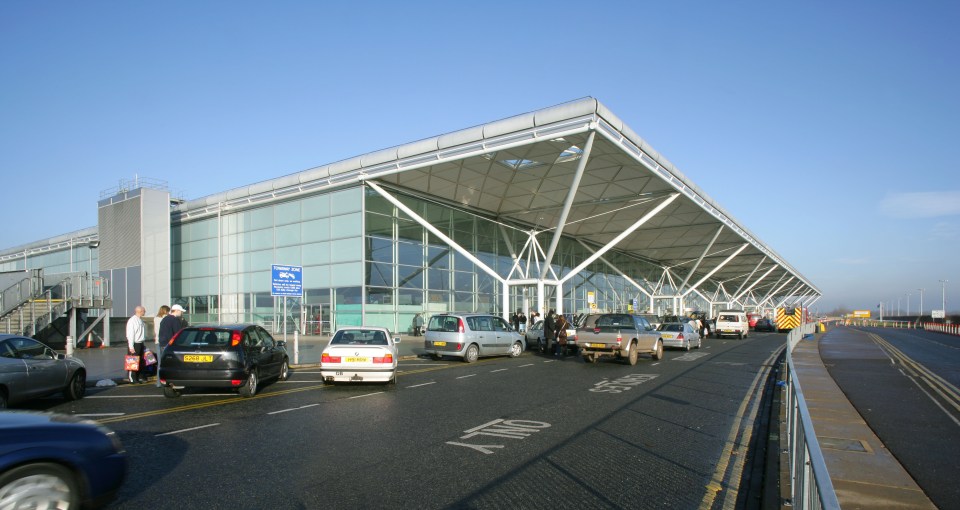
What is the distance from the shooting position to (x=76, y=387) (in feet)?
37.3

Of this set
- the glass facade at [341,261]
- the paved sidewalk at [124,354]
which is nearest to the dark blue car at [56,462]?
the paved sidewalk at [124,354]

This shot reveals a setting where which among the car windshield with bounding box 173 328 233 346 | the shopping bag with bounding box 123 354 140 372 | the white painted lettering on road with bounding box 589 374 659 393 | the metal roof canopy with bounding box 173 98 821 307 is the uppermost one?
the metal roof canopy with bounding box 173 98 821 307

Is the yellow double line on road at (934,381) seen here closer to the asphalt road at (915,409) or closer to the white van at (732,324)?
the asphalt road at (915,409)

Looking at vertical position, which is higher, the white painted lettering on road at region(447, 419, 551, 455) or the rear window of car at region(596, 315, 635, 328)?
the rear window of car at region(596, 315, 635, 328)

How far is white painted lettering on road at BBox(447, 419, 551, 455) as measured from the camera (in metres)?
7.48

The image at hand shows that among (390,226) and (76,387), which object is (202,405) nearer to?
(76,387)

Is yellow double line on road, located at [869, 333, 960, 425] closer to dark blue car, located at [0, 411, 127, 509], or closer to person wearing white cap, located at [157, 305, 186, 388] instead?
dark blue car, located at [0, 411, 127, 509]

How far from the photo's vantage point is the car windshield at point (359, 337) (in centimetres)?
1364

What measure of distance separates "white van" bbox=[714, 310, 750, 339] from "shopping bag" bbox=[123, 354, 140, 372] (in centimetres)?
3469

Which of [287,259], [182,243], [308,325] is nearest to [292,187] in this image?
[287,259]

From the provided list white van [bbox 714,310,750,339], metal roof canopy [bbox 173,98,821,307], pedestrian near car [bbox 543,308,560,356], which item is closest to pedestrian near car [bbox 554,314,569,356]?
pedestrian near car [bbox 543,308,560,356]

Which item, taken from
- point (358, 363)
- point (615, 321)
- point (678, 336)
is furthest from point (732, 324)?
point (358, 363)

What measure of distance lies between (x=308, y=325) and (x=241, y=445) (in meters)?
24.0

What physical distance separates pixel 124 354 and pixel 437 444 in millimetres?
19750
